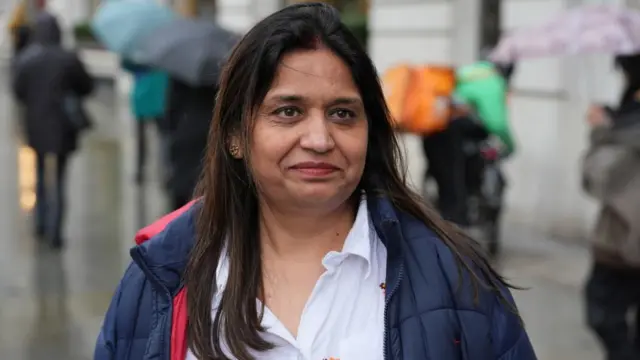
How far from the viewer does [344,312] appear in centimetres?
213

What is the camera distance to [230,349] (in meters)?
2.13

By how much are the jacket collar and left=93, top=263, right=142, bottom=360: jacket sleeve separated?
48mm

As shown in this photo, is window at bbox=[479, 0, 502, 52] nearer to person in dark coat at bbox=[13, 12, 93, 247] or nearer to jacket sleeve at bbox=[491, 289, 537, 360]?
person in dark coat at bbox=[13, 12, 93, 247]

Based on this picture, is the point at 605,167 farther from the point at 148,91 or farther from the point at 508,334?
the point at 148,91

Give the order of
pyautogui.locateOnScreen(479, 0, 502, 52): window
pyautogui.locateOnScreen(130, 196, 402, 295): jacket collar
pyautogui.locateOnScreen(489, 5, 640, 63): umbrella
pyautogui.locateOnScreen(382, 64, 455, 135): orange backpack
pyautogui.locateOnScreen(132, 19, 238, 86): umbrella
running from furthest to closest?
1. pyautogui.locateOnScreen(479, 0, 502, 52): window
2. pyautogui.locateOnScreen(382, 64, 455, 135): orange backpack
3. pyautogui.locateOnScreen(132, 19, 238, 86): umbrella
4. pyautogui.locateOnScreen(489, 5, 640, 63): umbrella
5. pyautogui.locateOnScreen(130, 196, 402, 295): jacket collar

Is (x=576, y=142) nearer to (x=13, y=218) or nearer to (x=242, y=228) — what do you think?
(x=13, y=218)

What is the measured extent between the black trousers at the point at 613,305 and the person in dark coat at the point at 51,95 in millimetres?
5542

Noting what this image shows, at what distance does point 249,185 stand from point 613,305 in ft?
9.67

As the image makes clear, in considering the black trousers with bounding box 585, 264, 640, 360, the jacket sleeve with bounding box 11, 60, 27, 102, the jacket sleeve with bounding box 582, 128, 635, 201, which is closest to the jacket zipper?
the jacket sleeve with bounding box 582, 128, 635, 201

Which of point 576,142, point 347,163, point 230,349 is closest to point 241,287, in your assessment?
point 230,349

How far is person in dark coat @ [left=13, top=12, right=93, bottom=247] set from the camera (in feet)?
29.5

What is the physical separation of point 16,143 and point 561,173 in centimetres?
1025

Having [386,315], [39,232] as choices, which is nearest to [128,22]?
[39,232]

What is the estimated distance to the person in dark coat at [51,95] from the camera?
9.00 meters
